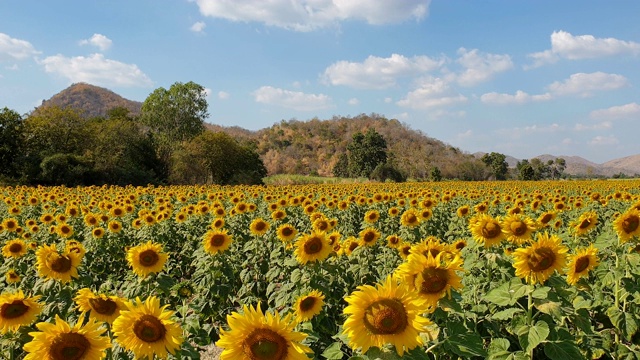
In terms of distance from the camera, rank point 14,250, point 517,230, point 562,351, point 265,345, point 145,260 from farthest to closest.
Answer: point 14,250
point 145,260
point 517,230
point 562,351
point 265,345

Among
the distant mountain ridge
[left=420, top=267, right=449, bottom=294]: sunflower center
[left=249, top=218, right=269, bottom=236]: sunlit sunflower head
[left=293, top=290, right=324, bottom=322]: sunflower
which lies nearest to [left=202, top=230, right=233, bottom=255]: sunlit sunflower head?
[left=249, top=218, right=269, bottom=236]: sunlit sunflower head

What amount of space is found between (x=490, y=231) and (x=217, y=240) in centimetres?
329

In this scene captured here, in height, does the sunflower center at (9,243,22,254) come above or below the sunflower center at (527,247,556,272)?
below

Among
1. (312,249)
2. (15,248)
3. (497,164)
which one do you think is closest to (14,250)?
(15,248)

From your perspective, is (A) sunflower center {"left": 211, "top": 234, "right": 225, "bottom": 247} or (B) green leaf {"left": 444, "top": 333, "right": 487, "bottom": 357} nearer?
(B) green leaf {"left": 444, "top": 333, "right": 487, "bottom": 357}

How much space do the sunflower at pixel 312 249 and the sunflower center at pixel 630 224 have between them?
2865mm

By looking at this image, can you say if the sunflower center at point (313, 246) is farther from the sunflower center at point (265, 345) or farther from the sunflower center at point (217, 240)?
the sunflower center at point (265, 345)

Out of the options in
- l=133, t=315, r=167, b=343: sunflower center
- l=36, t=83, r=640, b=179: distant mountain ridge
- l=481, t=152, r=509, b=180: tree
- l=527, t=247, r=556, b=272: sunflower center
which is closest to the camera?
l=133, t=315, r=167, b=343: sunflower center

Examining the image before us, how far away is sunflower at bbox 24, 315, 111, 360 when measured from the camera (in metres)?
2.15

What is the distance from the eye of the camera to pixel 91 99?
552 ft

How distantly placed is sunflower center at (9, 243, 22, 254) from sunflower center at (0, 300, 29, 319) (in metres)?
3.57

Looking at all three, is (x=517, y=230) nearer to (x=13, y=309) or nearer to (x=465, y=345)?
(x=465, y=345)

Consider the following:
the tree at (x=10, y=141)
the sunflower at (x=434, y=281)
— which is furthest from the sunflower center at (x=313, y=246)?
the tree at (x=10, y=141)

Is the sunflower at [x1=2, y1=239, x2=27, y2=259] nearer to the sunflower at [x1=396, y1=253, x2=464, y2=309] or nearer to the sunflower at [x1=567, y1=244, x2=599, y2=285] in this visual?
the sunflower at [x1=396, y1=253, x2=464, y2=309]
